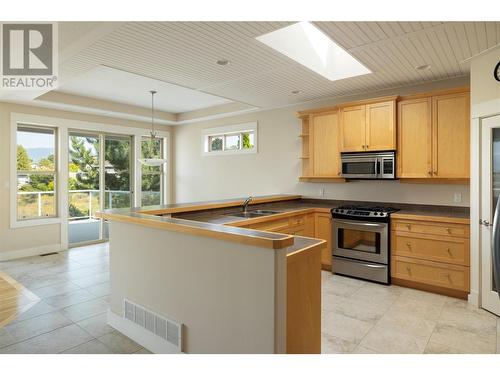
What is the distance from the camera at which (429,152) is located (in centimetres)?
390

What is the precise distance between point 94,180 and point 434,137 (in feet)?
19.2

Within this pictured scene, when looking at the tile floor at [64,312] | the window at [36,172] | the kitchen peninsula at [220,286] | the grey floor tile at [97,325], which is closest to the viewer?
the kitchen peninsula at [220,286]

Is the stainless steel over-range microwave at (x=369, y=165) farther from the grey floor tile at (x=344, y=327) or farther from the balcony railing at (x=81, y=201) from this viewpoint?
the balcony railing at (x=81, y=201)

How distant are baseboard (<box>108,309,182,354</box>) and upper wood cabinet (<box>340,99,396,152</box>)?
3387 mm

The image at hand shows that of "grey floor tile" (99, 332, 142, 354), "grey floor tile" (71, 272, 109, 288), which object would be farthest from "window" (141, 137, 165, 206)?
"grey floor tile" (99, 332, 142, 354)

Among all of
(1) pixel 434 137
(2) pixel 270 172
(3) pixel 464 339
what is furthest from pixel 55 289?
(1) pixel 434 137

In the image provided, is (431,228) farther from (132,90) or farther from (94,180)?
(94,180)

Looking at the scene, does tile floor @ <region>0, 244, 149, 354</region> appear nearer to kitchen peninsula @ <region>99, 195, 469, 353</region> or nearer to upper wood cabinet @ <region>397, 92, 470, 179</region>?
kitchen peninsula @ <region>99, 195, 469, 353</region>

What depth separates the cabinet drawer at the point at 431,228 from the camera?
3463mm

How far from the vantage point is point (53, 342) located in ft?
8.37

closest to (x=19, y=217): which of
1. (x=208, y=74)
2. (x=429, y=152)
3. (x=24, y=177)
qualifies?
(x=24, y=177)

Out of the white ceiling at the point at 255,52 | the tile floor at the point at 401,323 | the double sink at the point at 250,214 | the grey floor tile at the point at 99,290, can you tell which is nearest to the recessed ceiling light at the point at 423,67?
the white ceiling at the point at 255,52

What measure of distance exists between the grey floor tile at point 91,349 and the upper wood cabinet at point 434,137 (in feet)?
12.4
